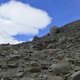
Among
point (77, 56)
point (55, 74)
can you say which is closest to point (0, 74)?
point (55, 74)

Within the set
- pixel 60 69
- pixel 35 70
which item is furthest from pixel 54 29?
pixel 60 69

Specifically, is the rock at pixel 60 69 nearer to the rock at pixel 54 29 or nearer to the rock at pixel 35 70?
the rock at pixel 35 70

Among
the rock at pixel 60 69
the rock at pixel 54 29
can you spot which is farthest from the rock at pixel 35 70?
the rock at pixel 54 29

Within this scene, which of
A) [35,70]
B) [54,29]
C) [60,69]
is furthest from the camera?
[54,29]

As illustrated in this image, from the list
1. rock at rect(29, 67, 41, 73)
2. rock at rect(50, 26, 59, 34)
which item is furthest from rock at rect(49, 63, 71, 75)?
rock at rect(50, 26, 59, 34)

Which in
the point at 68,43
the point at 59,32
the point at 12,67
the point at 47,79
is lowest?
the point at 47,79

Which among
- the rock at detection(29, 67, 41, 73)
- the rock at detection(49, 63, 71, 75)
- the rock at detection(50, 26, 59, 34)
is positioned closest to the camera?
the rock at detection(49, 63, 71, 75)

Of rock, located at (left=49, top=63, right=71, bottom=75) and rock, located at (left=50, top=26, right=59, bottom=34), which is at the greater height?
rock, located at (left=50, top=26, right=59, bottom=34)

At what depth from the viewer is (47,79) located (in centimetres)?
677

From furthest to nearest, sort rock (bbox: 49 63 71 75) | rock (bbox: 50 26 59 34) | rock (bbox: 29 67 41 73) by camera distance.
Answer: rock (bbox: 50 26 59 34) < rock (bbox: 29 67 41 73) < rock (bbox: 49 63 71 75)

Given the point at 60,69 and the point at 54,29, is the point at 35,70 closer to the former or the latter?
the point at 60,69

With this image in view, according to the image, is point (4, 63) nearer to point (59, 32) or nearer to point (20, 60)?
point (20, 60)

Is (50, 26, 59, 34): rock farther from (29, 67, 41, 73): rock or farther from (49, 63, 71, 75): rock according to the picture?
(49, 63, 71, 75): rock

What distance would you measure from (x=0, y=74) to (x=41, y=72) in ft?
3.54
